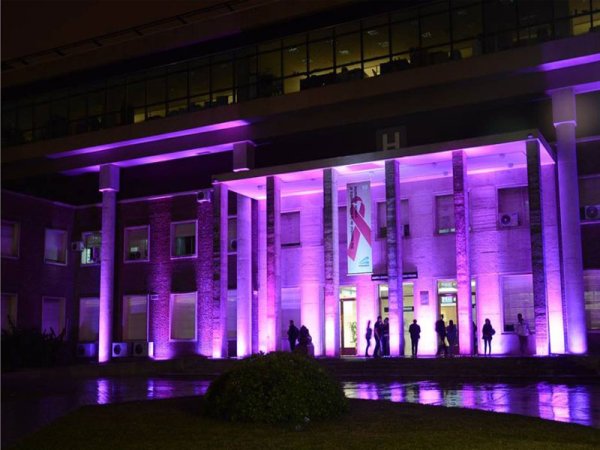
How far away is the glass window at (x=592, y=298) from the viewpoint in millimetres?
26938

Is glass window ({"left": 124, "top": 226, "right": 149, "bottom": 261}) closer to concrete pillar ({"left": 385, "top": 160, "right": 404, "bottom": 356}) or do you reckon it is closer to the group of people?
the group of people

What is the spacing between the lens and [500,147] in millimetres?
26516

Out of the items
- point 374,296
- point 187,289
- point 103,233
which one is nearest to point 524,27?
point 374,296

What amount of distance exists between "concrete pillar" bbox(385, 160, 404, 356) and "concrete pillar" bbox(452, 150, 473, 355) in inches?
86.2

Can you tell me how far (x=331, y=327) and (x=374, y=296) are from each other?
346 cm

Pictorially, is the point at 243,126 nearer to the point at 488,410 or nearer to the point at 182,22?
the point at 182,22

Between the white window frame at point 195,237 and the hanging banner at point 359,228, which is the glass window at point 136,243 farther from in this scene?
the hanging banner at point 359,228

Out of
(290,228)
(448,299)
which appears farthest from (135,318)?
(448,299)

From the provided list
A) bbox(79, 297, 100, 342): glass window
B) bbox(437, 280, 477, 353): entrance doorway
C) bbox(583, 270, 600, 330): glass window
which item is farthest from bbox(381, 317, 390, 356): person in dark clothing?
bbox(79, 297, 100, 342): glass window

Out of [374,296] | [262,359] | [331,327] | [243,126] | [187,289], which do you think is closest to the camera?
[262,359]

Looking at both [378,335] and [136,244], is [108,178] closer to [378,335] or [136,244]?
[136,244]

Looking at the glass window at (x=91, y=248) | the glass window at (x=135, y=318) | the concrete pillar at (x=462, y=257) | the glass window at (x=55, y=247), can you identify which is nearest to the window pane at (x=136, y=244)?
the glass window at (x=91, y=248)

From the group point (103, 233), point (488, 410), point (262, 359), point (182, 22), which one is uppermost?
point (182, 22)

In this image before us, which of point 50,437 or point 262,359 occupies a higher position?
point 262,359
